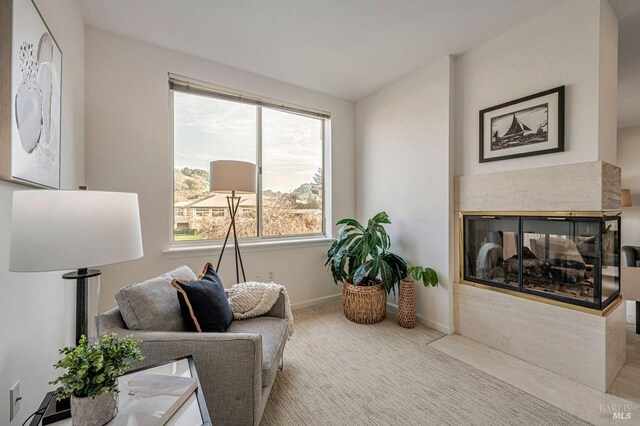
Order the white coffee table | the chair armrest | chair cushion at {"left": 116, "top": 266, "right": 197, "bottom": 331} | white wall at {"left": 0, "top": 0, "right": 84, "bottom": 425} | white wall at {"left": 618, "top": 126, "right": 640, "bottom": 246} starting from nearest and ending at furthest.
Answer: the white coffee table → white wall at {"left": 0, "top": 0, "right": 84, "bottom": 425} → the chair armrest → chair cushion at {"left": 116, "top": 266, "right": 197, "bottom": 331} → white wall at {"left": 618, "top": 126, "right": 640, "bottom": 246}

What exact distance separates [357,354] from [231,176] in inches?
72.0

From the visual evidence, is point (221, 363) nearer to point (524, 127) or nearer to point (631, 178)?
point (524, 127)

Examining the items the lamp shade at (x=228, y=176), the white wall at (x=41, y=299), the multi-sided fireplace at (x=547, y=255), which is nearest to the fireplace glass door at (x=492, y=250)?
the multi-sided fireplace at (x=547, y=255)

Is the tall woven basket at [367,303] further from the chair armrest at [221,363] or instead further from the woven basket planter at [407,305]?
the chair armrest at [221,363]

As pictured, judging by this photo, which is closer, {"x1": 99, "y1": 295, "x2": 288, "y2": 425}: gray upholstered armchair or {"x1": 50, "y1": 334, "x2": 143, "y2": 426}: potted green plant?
{"x1": 50, "y1": 334, "x2": 143, "y2": 426}: potted green plant

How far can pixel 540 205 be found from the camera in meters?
2.14

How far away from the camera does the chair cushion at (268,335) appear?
1.48m

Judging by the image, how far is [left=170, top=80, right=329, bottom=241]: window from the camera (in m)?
2.78

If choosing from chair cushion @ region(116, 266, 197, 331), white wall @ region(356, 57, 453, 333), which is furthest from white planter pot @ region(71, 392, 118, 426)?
white wall @ region(356, 57, 453, 333)

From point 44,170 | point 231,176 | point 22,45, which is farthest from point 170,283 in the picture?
point 22,45

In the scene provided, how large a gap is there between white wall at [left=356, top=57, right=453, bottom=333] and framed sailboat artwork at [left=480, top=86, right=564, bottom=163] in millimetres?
336

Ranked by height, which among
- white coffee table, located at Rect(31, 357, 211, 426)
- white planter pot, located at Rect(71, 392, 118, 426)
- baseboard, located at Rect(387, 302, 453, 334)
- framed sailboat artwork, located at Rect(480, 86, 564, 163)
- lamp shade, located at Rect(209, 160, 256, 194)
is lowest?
baseboard, located at Rect(387, 302, 453, 334)

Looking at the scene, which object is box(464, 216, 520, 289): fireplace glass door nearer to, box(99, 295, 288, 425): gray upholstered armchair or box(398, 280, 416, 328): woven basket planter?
box(398, 280, 416, 328): woven basket planter

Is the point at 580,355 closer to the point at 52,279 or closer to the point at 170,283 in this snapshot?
the point at 170,283
